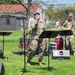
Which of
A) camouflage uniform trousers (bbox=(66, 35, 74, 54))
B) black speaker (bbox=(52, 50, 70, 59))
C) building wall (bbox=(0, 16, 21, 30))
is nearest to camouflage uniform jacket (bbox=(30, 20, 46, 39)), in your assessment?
black speaker (bbox=(52, 50, 70, 59))

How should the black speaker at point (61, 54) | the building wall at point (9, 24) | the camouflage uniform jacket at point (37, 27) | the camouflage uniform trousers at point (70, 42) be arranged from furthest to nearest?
the building wall at point (9, 24), the camouflage uniform trousers at point (70, 42), the black speaker at point (61, 54), the camouflage uniform jacket at point (37, 27)

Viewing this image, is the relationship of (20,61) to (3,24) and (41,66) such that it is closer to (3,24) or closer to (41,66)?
(41,66)

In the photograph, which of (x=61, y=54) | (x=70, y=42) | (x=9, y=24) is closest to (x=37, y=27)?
(x=61, y=54)

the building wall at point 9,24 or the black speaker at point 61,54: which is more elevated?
the building wall at point 9,24

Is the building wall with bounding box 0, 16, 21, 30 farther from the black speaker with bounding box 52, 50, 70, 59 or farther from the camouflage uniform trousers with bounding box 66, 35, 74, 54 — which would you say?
the black speaker with bounding box 52, 50, 70, 59

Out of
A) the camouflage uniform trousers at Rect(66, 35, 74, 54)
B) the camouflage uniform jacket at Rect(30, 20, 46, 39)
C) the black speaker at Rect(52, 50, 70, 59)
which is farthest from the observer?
the camouflage uniform trousers at Rect(66, 35, 74, 54)

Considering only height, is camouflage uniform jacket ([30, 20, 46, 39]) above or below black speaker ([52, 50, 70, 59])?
above

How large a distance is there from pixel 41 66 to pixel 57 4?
588 inches

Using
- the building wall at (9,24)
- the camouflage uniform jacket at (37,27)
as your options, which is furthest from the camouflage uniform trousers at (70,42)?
the building wall at (9,24)

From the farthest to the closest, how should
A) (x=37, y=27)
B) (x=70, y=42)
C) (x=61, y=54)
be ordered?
(x=70, y=42), (x=61, y=54), (x=37, y=27)

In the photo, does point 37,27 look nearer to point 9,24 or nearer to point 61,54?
point 61,54

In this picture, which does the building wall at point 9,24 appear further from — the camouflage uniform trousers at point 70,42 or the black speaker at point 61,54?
the black speaker at point 61,54

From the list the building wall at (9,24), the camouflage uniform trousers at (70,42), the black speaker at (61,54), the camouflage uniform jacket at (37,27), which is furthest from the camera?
the building wall at (9,24)

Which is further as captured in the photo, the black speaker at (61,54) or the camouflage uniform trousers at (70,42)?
the camouflage uniform trousers at (70,42)
